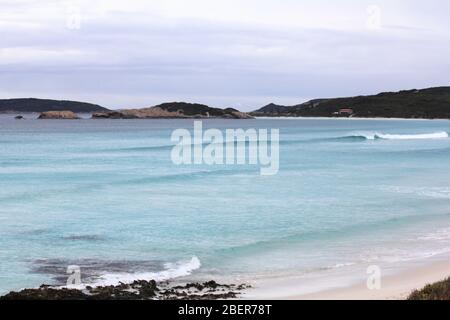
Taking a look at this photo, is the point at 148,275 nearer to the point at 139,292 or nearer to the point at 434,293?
the point at 139,292

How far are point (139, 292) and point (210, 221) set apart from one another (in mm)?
9871

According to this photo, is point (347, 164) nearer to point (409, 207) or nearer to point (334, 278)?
point (409, 207)

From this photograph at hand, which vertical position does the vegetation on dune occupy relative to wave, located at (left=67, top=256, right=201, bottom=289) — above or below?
above

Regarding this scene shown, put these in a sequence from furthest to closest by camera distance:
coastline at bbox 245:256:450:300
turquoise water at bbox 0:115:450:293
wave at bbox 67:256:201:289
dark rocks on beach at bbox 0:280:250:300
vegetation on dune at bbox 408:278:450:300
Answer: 1. turquoise water at bbox 0:115:450:293
2. wave at bbox 67:256:201:289
3. coastline at bbox 245:256:450:300
4. dark rocks on beach at bbox 0:280:250:300
5. vegetation on dune at bbox 408:278:450:300

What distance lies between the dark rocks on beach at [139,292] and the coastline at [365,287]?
584 millimetres

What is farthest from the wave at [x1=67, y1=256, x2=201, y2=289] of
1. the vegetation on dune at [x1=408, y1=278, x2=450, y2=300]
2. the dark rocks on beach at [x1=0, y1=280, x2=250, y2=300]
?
the vegetation on dune at [x1=408, y1=278, x2=450, y2=300]

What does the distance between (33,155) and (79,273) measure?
43.8 m

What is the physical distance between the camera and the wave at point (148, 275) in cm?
1388

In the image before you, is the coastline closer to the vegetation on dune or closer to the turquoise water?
the vegetation on dune

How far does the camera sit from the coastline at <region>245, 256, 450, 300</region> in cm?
1262

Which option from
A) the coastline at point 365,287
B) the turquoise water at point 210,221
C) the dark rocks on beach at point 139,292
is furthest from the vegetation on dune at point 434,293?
the turquoise water at point 210,221

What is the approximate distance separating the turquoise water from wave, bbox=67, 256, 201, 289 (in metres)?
0.04

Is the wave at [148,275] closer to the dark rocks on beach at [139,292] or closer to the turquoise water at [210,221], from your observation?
the turquoise water at [210,221]
